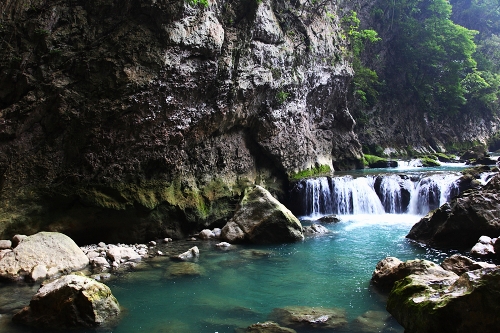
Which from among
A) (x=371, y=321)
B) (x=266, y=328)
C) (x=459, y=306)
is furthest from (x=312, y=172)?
(x=459, y=306)

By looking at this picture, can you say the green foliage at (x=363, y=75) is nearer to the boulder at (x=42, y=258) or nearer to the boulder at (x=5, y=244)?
the boulder at (x=42, y=258)

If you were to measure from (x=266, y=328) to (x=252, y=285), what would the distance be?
227cm

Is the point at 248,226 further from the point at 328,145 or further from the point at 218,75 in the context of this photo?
the point at 328,145

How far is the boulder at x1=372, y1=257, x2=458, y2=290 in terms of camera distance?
20.7 ft

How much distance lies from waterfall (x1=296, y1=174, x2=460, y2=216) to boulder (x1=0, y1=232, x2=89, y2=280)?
984 centimetres

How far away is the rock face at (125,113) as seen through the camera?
10.1 metres

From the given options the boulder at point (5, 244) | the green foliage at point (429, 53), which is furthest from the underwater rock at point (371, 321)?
the green foliage at point (429, 53)

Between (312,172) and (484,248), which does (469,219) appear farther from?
(312,172)

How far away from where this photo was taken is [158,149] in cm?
1195

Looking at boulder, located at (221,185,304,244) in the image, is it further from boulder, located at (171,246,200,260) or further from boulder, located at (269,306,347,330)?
boulder, located at (269,306,347,330)

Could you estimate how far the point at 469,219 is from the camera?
9984 mm

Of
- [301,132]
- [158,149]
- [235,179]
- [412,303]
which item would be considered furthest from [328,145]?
[412,303]

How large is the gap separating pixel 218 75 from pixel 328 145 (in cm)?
1131

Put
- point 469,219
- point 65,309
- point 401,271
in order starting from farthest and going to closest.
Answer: point 469,219 → point 401,271 → point 65,309
